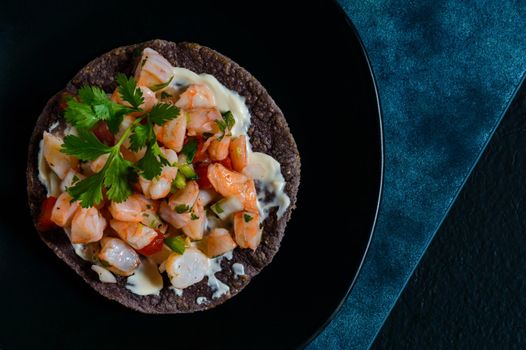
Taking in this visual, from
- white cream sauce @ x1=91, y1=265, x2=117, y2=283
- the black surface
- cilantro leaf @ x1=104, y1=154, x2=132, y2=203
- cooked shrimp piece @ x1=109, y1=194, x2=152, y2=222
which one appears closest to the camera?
cilantro leaf @ x1=104, y1=154, x2=132, y2=203

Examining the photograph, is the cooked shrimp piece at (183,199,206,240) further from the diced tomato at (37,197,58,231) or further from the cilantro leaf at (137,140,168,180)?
the diced tomato at (37,197,58,231)

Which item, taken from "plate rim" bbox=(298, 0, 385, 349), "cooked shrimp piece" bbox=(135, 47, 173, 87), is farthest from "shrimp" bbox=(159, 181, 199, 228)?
"plate rim" bbox=(298, 0, 385, 349)

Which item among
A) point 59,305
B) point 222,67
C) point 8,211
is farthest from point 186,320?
point 222,67

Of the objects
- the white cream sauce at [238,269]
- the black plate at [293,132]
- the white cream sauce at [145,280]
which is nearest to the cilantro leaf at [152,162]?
the white cream sauce at [145,280]

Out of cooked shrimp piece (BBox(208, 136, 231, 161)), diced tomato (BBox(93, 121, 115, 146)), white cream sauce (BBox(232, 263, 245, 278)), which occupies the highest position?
diced tomato (BBox(93, 121, 115, 146))

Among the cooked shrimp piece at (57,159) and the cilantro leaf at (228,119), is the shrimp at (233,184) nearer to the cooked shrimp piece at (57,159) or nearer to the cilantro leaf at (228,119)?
the cilantro leaf at (228,119)

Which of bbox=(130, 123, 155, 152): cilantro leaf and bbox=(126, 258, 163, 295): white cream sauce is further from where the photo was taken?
bbox=(126, 258, 163, 295): white cream sauce
